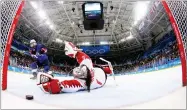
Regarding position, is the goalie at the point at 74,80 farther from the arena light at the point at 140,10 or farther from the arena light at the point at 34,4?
the arena light at the point at 140,10

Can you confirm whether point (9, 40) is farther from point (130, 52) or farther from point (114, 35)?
point (130, 52)

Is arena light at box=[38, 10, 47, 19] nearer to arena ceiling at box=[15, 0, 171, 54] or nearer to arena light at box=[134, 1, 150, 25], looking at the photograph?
arena ceiling at box=[15, 0, 171, 54]

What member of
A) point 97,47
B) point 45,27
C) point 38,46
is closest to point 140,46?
point 97,47

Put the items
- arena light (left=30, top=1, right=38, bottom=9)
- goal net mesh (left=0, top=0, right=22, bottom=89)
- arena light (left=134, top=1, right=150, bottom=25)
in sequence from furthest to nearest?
arena light (left=134, top=1, right=150, bottom=25) → arena light (left=30, top=1, right=38, bottom=9) → goal net mesh (left=0, top=0, right=22, bottom=89)

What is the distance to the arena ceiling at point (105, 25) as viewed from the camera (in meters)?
6.23

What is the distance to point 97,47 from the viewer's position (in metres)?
6.64

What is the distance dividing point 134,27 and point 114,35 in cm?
82

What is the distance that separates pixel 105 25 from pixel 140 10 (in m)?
1.31

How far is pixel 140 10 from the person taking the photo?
6.62 meters

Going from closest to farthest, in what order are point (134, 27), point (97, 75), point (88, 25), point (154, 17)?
point (97, 75), point (88, 25), point (154, 17), point (134, 27)

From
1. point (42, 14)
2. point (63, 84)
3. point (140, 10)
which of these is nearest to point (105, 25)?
point (140, 10)

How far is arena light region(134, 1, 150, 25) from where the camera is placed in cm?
622

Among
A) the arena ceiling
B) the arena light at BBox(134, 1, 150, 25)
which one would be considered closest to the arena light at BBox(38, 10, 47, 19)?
the arena ceiling

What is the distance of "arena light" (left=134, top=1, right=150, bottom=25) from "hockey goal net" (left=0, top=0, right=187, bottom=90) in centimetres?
430
